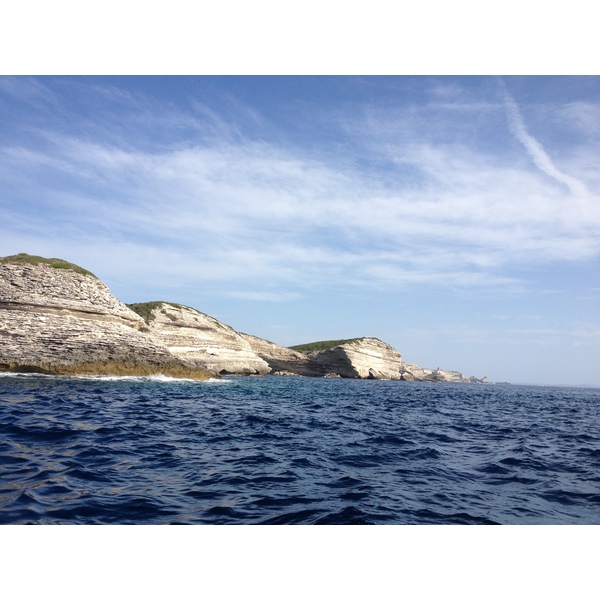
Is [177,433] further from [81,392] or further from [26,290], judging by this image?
[26,290]

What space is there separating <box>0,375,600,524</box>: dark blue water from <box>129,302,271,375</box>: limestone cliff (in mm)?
43094

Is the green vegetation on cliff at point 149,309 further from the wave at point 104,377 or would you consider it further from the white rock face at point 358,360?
the white rock face at point 358,360

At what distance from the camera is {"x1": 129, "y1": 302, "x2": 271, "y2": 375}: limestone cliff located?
59.8 metres

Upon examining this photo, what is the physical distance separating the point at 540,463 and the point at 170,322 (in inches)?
2220

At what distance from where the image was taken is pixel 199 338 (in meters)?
64.4

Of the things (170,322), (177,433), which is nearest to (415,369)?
(170,322)

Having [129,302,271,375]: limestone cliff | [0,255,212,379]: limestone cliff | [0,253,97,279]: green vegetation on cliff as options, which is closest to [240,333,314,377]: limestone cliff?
[129,302,271,375]: limestone cliff

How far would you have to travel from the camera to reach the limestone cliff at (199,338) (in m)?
59.8

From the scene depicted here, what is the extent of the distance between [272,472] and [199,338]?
188 feet

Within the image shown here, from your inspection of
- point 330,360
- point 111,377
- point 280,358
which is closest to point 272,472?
point 111,377

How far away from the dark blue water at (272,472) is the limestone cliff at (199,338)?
4309 centimetres

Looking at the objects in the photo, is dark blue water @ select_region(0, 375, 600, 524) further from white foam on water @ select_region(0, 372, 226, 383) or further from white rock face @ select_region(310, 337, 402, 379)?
white rock face @ select_region(310, 337, 402, 379)

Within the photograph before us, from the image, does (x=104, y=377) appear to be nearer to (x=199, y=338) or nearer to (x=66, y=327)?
(x=66, y=327)
